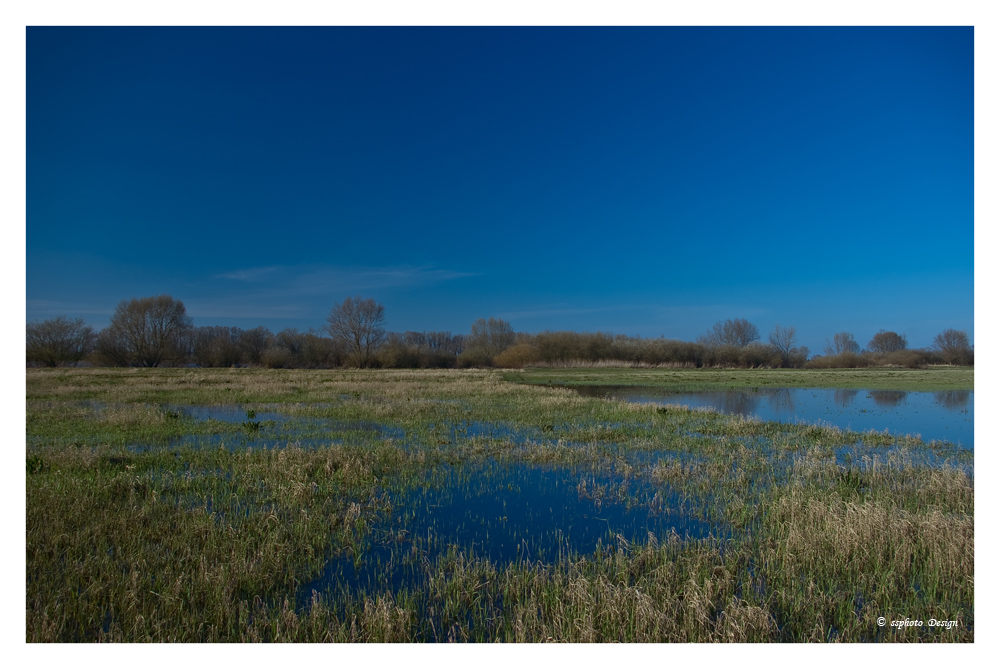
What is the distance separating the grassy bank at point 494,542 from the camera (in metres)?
5.05

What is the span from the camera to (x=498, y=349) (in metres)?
90.1

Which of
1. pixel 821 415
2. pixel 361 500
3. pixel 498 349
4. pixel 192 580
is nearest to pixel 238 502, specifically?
pixel 361 500

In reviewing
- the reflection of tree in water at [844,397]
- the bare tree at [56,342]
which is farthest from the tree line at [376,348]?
the reflection of tree in water at [844,397]

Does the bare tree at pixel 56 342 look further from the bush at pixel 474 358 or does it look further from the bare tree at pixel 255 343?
the bush at pixel 474 358

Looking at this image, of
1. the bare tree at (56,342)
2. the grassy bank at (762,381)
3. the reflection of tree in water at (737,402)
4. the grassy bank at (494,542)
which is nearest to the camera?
the grassy bank at (494,542)

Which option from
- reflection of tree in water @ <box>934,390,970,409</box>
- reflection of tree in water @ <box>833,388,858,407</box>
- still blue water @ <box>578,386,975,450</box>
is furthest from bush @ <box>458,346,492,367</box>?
reflection of tree in water @ <box>934,390,970,409</box>

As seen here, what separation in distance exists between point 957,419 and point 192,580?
27120mm

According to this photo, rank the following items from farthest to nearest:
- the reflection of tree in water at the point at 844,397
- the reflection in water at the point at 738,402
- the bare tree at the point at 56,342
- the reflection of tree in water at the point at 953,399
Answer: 1. the bare tree at the point at 56,342
2. the reflection of tree in water at the point at 844,397
3. the reflection of tree in water at the point at 953,399
4. the reflection in water at the point at 738,402

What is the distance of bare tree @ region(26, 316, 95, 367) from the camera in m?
57.8

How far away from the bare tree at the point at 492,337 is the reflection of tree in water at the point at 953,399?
62.1 m

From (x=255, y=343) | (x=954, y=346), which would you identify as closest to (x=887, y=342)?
(x=954, y=346)

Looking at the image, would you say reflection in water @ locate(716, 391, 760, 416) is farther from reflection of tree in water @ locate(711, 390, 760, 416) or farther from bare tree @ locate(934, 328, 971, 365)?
bare tree @ locate(934, 328, 971, 365)

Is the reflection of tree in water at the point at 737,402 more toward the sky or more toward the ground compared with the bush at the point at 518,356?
more toward the ground

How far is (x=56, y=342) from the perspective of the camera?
59.7 meters
